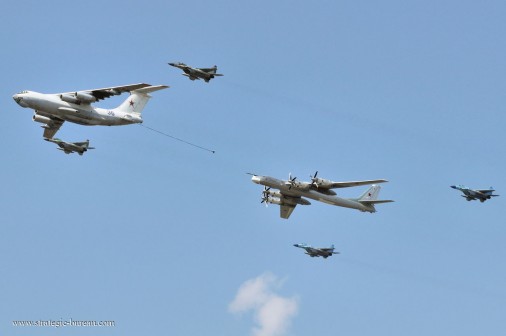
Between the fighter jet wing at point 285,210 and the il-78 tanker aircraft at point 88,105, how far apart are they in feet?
69.1

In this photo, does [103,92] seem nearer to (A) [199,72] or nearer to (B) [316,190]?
(A) [199,72]

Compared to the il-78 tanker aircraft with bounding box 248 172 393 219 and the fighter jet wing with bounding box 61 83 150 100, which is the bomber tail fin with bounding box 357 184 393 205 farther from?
the fighter jet wing with bounding box 61 83 150 100

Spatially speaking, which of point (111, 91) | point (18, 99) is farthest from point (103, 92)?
point (18, 99)

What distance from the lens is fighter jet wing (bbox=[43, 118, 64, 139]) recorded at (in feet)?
326

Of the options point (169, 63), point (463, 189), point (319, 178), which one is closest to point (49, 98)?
point (169, 63)

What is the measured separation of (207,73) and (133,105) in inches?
332

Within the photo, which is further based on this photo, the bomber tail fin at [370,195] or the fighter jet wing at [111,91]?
the bomber tail fin at [370,195]

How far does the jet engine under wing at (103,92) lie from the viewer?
9312 centimetres

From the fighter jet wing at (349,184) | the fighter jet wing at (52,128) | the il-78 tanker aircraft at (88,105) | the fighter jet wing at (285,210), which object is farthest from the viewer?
the fighter jet wing at (285,210)

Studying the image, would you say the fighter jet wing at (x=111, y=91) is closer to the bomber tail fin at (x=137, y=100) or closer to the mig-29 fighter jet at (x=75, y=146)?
the bomber tail fin at (x=137, y=100)

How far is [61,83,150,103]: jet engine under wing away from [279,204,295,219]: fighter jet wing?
23.0m

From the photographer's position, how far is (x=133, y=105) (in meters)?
96.2

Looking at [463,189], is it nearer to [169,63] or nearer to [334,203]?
[334,203]

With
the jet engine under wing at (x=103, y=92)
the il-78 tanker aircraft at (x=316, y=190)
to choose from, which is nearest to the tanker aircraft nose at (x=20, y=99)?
the jet engine under wing at (x=103, y=92)
